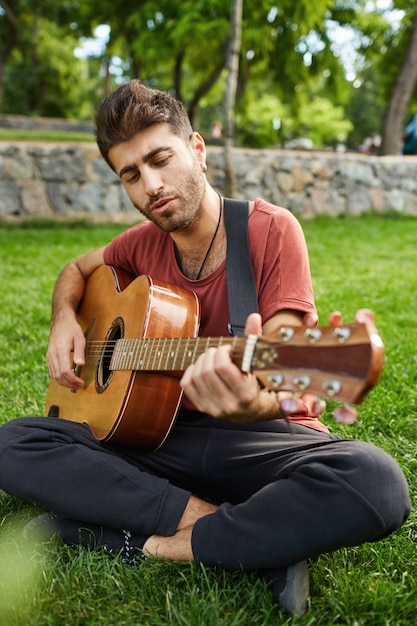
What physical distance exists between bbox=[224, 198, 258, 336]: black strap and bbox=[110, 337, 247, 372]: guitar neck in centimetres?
26

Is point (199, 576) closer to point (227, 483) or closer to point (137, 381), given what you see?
point (227, 483)

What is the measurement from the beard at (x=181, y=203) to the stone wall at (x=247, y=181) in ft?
23.0

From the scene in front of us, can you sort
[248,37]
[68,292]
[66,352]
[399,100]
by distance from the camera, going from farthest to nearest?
1. [248,37]
2. [399,100]
3. [68,292]
4. [66,352]

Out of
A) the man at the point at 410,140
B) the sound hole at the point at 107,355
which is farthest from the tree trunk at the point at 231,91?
the sound hole at the point at 107,355

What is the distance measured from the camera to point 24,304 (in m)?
5.05

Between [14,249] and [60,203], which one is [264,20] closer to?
[60,203]

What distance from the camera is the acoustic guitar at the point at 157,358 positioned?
1.31 meters

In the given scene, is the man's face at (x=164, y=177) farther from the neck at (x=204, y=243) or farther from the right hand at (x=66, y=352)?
the right hand at (x=66, y=352)

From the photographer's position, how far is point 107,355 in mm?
2273

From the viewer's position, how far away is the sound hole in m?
2.23

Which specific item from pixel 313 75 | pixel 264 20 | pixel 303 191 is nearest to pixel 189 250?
pixel 303 191

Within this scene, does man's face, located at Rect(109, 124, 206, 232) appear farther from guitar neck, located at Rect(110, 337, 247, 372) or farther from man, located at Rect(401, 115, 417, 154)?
man, located at Rect(401, 115, 417, 154)

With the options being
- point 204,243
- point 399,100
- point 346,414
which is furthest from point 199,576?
point 399,100

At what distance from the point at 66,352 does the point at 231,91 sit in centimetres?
750
